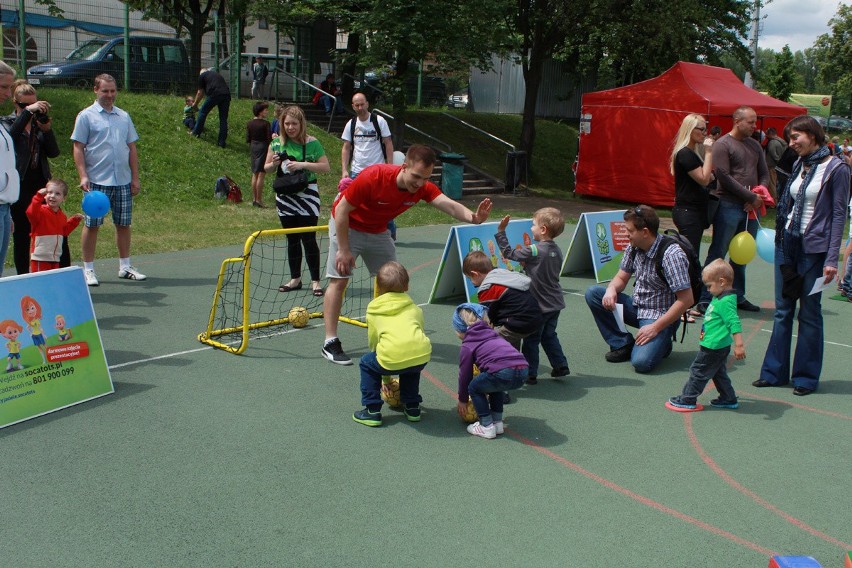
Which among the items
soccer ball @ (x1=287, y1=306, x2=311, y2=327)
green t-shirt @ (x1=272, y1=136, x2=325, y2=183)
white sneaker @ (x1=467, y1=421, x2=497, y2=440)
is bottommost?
white sneaker @ (x1=467, y1=421, x2=497, y2=440)

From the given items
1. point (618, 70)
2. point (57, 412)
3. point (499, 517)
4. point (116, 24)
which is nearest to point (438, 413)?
point (499, 517)

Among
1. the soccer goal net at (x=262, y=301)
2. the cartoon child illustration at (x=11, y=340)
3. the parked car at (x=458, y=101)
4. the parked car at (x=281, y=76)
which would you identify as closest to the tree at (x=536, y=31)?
the parked car at (x=281, y=76)

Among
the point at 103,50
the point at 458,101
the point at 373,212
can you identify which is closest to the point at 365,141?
the point at 373,212

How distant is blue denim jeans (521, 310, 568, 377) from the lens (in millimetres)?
6031

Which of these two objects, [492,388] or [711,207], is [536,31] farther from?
[492,388]

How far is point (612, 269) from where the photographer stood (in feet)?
33.2

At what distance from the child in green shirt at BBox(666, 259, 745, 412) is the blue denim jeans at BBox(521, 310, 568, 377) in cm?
94

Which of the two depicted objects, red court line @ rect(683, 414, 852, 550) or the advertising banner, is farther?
the advertising banner

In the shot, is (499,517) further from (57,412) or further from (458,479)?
(57,412)

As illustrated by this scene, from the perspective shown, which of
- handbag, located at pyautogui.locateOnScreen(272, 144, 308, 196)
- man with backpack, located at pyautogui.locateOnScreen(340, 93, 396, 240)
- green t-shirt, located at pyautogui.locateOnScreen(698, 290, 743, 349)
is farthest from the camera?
man with backpack, located at pyautogui.locateOnScreen(340, 93, 396, 240)

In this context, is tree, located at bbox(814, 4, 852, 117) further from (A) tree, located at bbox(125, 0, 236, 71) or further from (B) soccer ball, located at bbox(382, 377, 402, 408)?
(B) soccer ball, located at bbox(382, 377, 402, 408)

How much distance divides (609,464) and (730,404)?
150cm

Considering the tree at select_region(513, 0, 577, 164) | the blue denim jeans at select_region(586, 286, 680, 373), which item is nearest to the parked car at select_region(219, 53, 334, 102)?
the tree at select_region(513, 0, 577, 164)

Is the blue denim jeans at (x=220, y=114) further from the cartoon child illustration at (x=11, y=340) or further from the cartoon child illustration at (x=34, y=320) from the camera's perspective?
the cartoon child illustration at (x=11, y=340)
